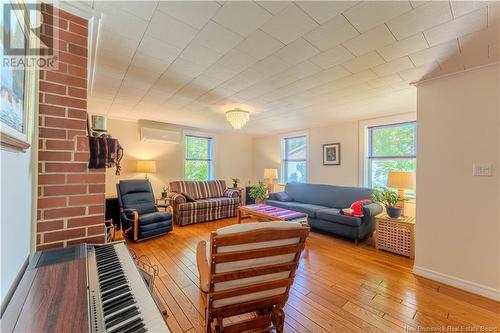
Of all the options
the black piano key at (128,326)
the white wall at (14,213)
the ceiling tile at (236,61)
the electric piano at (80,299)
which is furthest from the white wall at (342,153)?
the white wall at (14,213)

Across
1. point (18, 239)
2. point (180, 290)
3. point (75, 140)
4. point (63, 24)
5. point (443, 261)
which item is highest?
point (63, 24)

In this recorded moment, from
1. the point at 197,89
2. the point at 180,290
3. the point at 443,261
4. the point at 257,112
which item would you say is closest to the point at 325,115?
the point at 257,112

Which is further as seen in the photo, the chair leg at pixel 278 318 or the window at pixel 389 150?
the window at pixel 389 150

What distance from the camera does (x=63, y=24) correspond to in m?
1.27

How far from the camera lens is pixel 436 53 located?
6.20 feet

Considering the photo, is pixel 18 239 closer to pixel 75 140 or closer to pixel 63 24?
pixel 75 140

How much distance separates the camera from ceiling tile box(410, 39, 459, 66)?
177cm

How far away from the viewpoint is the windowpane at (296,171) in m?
5.63

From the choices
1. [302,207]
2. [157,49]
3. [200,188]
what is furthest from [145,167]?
[302,207]

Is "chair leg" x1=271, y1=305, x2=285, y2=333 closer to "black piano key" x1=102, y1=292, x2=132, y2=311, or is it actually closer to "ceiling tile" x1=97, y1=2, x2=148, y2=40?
"black piano key" x1=102, y1=292, x2=132, y2=311

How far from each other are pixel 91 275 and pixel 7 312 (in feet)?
0.88

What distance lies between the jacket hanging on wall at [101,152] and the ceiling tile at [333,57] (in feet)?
6.08

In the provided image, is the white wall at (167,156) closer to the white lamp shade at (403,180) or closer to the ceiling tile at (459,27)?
the white lamp shade at (403,180)

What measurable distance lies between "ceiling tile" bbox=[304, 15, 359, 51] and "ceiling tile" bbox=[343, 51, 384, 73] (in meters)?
0.39
